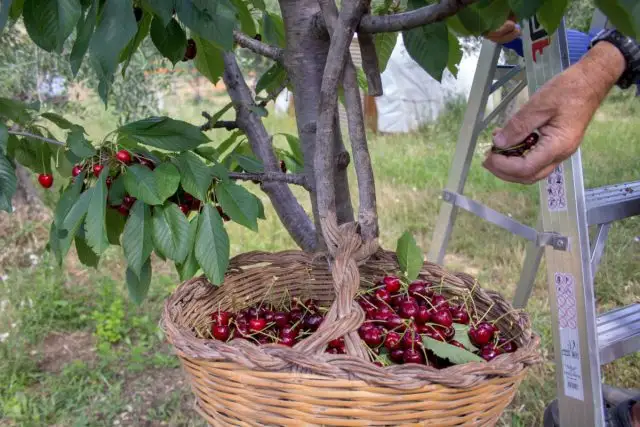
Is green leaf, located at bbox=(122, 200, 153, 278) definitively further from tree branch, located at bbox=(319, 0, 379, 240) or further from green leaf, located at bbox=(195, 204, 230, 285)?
tree branch, located at bbox=(319, 0, 379, 240)

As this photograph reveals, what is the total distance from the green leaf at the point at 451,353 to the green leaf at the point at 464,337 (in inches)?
3.4

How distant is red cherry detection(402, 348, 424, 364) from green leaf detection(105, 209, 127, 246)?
544 mm

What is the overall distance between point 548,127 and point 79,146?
79 centimetres

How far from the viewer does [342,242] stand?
0.91 m

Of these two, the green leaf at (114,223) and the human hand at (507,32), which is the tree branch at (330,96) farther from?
the human hand at (507,32)

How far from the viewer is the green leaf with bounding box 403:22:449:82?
978mm

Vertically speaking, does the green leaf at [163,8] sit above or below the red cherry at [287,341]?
above

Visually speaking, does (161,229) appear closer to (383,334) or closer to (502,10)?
(383,334)

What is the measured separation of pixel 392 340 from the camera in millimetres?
917

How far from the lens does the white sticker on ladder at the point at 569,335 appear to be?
4.96ft

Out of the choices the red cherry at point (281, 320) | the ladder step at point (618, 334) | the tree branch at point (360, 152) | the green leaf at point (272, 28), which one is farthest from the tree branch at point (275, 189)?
the ladder step at point (618, 334)

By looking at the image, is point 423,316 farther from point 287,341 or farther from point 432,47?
point 432,47

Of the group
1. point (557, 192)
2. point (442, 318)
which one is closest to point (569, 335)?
point (557, 192)

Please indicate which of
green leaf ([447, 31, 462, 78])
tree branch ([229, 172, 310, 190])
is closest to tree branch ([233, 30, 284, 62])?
tree branch ([229, 172, 310, 190])
